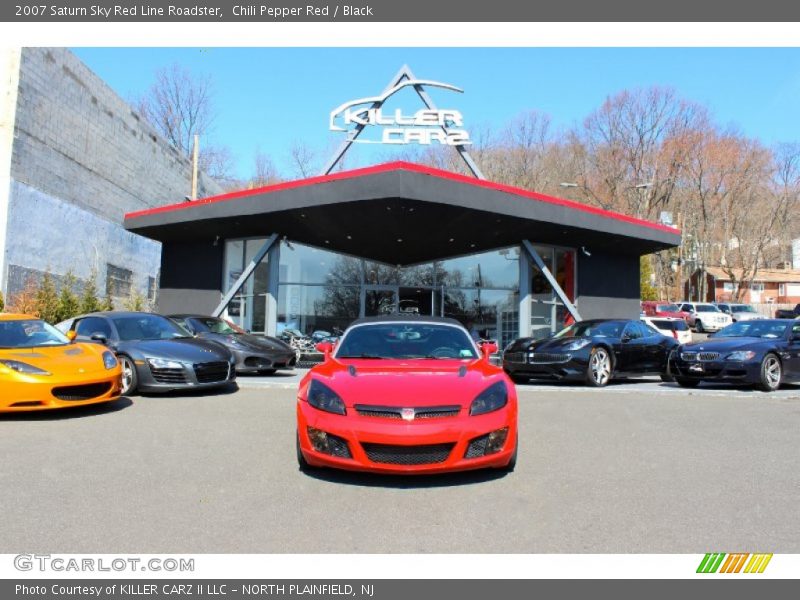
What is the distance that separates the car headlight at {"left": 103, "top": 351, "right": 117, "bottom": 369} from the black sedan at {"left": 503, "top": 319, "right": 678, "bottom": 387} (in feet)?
23.1

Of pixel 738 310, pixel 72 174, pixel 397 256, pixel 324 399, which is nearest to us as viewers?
pixel 324 399

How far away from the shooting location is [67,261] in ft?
68.1

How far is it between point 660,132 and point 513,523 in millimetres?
48130

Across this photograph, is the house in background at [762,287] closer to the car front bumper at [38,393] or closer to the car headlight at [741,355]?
the car headlight at [741,355]

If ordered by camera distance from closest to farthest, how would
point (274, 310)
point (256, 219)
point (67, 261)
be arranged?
point (256, 219) → point (274, 310) → point (67, 261)

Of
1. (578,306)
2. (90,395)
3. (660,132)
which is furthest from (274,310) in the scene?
(660,132)

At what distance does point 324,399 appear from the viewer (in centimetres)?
487

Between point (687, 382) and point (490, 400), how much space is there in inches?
334

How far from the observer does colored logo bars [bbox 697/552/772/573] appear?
3346 mm

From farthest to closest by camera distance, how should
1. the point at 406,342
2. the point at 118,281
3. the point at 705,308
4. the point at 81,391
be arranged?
the point at 705,308 → the point at 118,281 → the point at 81,391 → the point at 406,342

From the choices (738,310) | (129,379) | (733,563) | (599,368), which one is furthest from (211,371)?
(738,310)

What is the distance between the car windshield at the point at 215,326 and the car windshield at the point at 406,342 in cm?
726

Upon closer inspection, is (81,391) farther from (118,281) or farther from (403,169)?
(118,281)
